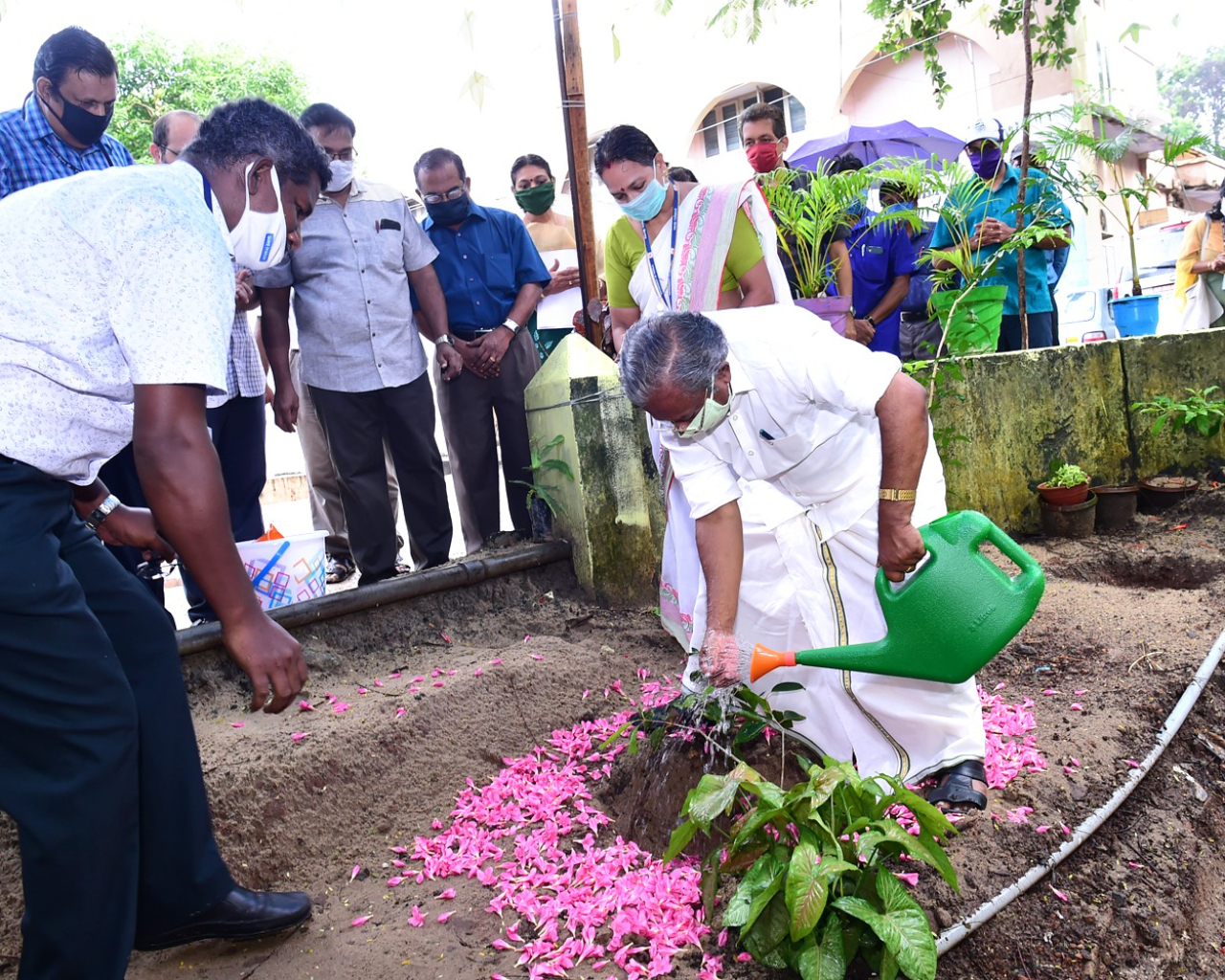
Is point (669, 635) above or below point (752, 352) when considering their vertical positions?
below

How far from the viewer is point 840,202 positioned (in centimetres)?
433

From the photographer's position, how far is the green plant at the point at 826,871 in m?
Answer: 1.80

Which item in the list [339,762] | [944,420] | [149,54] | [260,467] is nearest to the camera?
[339,762]

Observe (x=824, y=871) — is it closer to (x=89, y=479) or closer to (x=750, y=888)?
(x=750, y=888)

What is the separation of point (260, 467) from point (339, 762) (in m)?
1.51

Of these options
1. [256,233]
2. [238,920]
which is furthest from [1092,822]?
[256,233]

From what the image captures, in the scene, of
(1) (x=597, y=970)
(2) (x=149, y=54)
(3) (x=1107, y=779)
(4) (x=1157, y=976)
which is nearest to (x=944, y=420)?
(3) (x=1107, y=779)

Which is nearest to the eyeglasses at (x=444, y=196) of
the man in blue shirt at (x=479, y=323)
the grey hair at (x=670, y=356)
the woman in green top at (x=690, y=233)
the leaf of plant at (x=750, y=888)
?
the man in blue shirt at (x=479, y=323)

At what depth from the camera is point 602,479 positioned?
14.3 ft

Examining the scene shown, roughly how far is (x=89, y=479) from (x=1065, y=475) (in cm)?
460

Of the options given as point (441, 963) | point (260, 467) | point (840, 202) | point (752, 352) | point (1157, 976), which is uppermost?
point (840, 202)

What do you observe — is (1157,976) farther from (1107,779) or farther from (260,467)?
(260,467)

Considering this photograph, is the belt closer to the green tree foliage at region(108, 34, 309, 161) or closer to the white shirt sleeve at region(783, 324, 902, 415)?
the white shirt sleeve at region(783, 324, 902, 415)

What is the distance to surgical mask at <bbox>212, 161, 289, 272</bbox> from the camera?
1.98 m
